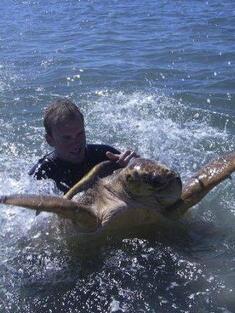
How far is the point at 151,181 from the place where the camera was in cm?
397

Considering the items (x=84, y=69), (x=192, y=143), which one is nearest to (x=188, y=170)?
(x=192, y=143)

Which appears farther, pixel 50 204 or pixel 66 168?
pixel 66 168

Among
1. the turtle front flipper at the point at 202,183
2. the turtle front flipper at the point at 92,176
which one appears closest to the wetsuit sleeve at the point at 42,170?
the turtle front flipper at the point at 92,176

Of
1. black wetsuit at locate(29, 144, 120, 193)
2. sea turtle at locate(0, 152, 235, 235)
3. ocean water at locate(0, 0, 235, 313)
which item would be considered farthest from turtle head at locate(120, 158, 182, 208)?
black wetsuit at locate(29, 144, 120, 193)

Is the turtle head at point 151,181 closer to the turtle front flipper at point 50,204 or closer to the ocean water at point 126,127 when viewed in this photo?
the turtle front flipper at point 50,204

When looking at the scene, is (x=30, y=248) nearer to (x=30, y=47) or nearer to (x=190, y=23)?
(x=30, y=47)

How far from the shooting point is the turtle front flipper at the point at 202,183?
4.46 meters

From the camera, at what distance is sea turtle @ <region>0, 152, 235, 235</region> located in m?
4.02

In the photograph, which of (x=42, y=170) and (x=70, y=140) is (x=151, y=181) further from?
(x=42, y=170)

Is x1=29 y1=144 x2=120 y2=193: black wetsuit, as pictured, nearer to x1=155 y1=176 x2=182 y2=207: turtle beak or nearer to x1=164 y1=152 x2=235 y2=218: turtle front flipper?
x1=164 y1=152 x2=235 y2=218: turtle front flipper

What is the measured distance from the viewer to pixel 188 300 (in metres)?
3.96

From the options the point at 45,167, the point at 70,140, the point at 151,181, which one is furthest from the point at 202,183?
the point at 45,167

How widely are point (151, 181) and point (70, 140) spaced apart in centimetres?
123

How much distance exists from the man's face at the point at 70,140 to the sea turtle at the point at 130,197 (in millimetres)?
436
